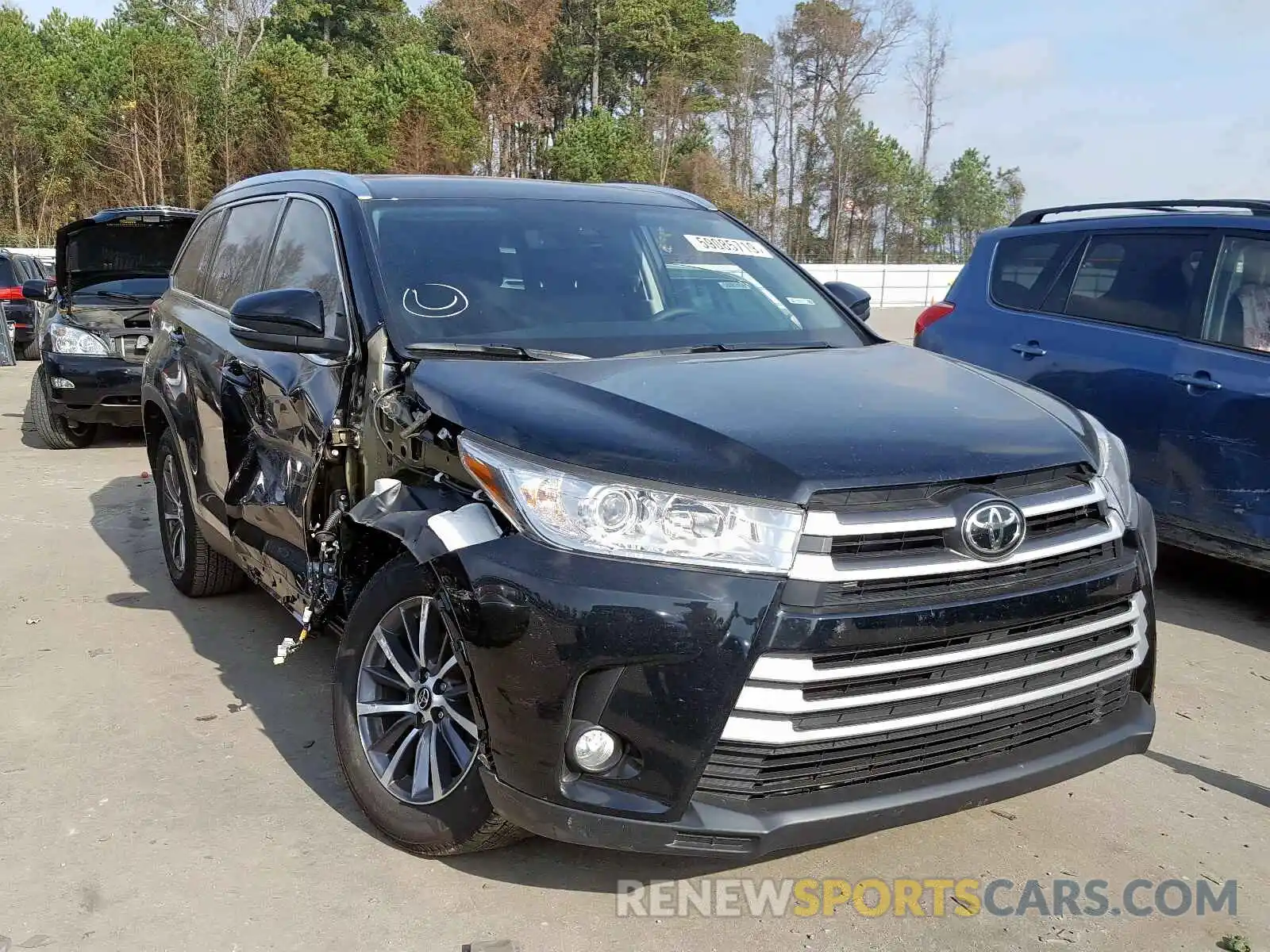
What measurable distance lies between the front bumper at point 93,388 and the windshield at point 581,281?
6.52 metres

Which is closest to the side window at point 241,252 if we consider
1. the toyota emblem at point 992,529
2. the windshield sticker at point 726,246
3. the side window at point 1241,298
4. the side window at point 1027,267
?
the windshield sticker at point 726,246

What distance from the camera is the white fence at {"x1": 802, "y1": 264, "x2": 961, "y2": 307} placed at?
116ft

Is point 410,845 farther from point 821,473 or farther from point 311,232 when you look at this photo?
point 311,232

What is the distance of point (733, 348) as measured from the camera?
146 inches

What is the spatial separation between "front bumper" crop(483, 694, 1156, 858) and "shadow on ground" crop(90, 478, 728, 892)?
0.50 metres

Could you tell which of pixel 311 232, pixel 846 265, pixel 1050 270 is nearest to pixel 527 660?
pixel 311 232

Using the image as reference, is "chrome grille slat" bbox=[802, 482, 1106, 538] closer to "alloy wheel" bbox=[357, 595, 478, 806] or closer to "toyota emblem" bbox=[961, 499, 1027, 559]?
"toyota emblem" bbox=[961, 499, 1027, 559]

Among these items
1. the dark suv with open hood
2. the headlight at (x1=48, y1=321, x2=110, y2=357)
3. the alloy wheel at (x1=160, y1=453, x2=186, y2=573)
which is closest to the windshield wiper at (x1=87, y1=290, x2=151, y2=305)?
the dark suv with open hood

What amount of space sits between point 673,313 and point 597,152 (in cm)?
4505

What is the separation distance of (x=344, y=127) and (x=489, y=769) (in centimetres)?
4329

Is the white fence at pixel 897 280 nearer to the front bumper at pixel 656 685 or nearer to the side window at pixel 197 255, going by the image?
the side window at pixel 197 255

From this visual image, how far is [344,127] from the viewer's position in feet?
140

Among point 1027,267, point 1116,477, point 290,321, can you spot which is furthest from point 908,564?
point 1027,267

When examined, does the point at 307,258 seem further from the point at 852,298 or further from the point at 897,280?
the point at 897,280
